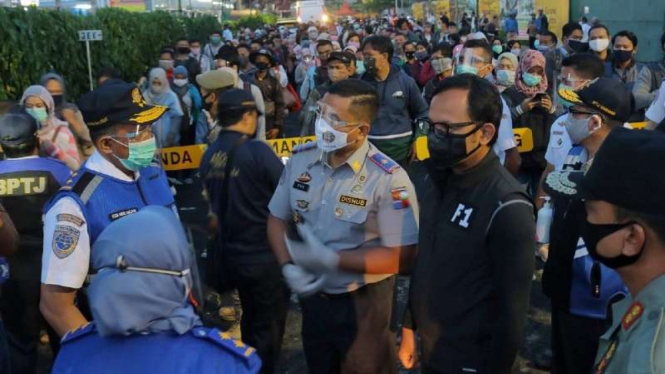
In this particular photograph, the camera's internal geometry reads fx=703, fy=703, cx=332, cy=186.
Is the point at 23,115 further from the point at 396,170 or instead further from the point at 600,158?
the point at 600,158

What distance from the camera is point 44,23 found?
1242 cm

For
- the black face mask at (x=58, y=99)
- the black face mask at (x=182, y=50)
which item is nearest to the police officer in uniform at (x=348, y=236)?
the black face mask at (x=58, y=99)

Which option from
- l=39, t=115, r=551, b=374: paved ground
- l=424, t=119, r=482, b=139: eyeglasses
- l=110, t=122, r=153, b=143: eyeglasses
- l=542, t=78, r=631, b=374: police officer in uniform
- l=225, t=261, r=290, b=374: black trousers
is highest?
l=424, t=119, r=482, b=139: eyeglasses

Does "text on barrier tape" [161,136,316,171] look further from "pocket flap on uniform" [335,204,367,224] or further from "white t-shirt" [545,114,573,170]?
"pocket flap on uniform" [335,204,367,224]

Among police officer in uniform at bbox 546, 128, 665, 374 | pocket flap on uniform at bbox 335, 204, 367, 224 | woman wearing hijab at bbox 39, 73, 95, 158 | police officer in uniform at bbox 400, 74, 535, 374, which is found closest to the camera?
police officer in uniform at bbox 546, 128, 665, 374

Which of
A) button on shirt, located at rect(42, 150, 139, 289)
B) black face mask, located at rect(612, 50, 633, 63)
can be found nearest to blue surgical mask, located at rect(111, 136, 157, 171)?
button on shirt, located at rect(42, 150, 139, 289)

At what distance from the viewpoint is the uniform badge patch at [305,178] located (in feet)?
11.4

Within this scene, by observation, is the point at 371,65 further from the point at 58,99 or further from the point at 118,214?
the point at 118,214

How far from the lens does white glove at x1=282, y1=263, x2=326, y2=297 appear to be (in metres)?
3.12

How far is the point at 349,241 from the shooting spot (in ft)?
10.9

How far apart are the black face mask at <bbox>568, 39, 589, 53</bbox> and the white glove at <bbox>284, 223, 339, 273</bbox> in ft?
27.8

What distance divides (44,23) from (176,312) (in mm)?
11914

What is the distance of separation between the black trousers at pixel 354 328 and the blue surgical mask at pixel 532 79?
3.84 meters

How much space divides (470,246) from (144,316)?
4.51 feet
